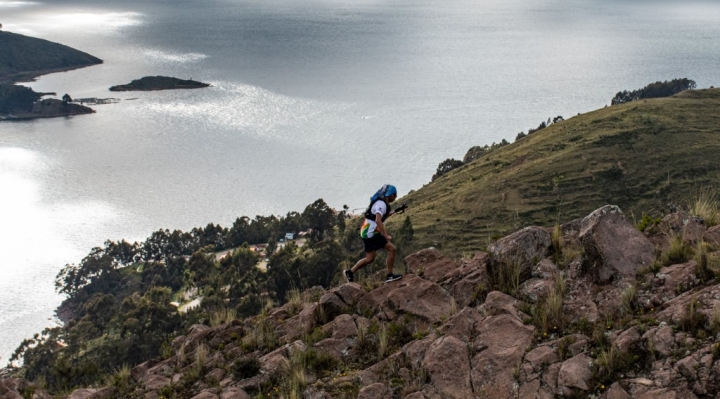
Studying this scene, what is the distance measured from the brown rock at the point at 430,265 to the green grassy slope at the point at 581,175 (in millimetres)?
29754

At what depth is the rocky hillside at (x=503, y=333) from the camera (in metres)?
9.01

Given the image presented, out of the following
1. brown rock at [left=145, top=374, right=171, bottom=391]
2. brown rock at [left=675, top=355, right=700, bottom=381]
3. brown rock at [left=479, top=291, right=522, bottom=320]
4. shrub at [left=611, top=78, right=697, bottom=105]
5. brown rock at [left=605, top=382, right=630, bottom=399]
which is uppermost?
shrub at [left=611, top=78, right=697, bottom=105]

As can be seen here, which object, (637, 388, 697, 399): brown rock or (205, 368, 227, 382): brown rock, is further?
(205, 368, 227, 382): brown rock

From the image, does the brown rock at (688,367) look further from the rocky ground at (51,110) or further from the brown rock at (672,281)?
the rocky ground at (51,110)

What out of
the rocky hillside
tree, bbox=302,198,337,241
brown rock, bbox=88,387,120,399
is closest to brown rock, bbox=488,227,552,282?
the rocky hillside

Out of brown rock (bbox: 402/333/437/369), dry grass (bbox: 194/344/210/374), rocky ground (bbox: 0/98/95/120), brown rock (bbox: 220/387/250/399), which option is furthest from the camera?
rocky ground (bbox: 0/98/95/120)

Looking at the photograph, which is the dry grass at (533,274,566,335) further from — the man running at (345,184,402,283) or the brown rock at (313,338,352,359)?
the man running at (345,184,402,283)

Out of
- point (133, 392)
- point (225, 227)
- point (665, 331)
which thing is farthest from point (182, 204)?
point (665, 331)

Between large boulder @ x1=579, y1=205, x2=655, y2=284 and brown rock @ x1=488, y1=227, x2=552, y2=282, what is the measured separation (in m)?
0.85

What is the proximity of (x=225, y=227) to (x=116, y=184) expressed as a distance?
966 inches

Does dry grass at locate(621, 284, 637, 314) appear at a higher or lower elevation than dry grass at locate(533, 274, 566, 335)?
higher

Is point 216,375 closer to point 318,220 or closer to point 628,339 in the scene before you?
point 628,339

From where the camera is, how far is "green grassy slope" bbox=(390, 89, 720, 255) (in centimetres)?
4922

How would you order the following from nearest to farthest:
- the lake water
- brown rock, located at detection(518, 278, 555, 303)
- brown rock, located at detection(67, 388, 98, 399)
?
brown rock, located at detection(518, 278, 555, 303) < brown rock, located at detection(67, 388, 98, 399) < the lake water
